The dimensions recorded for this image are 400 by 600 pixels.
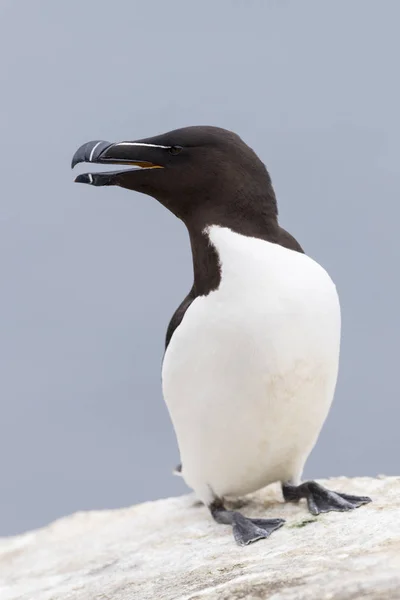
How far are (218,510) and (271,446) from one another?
66 centimetres

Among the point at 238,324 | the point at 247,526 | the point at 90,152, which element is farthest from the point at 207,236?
the point at 247,526

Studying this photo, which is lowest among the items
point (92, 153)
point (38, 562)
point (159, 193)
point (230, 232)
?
point (38, 562)

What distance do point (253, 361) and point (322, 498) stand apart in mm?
1054

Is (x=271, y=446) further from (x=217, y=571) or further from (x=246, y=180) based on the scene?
(x=246, y=180)

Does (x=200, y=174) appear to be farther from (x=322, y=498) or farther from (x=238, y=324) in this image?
(x=322, y=498)

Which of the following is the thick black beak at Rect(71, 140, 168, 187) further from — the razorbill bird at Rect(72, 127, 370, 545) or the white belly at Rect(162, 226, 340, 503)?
the white belly at Rect(162, 226, 340, 503)

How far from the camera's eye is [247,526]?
5.44 meters

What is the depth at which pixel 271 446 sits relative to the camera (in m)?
5.65

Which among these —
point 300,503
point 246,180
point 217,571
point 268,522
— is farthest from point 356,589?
point 246,180

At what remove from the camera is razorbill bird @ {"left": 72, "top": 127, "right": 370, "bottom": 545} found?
5.27 metres

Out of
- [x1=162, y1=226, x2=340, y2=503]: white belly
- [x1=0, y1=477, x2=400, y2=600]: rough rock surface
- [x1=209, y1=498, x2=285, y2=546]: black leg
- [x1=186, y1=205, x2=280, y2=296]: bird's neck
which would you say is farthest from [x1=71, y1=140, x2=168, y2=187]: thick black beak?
[x1=0, y1=477, x2=400, y2=600]: rough rock surface

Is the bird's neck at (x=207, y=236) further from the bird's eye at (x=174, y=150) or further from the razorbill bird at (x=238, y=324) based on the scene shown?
the bird's eye at (x=174, y=150)

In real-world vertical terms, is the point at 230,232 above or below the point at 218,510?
above

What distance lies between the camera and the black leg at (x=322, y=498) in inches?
218
